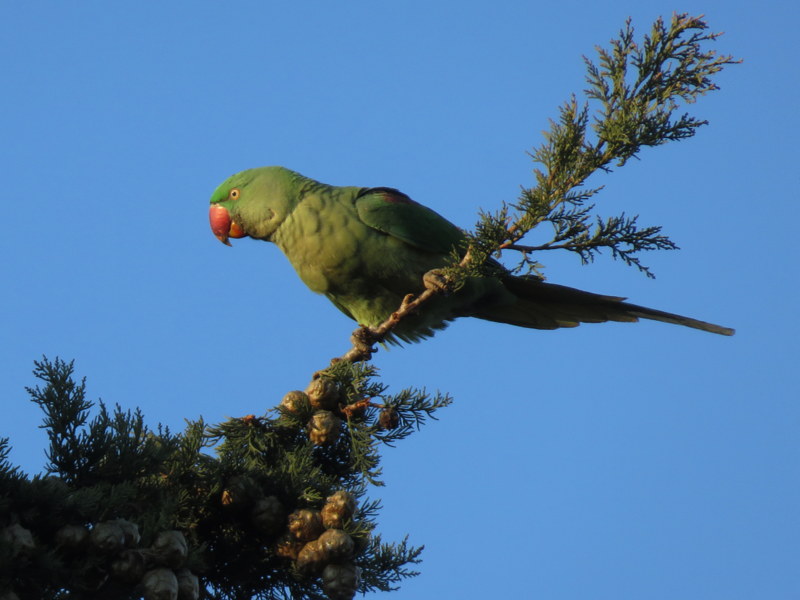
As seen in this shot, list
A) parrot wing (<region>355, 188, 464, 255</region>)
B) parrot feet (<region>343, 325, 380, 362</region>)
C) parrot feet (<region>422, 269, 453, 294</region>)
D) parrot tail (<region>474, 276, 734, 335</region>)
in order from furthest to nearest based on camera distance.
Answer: parrot tail (<region>474, 276, 734, 335</region>)
parrot wing (<region>355, 188, 464, 255</region>)
parrot feet (<region>343, 325, 380, 362</region>)
parrot feet (<region>422, 269, 453, 294</region>)

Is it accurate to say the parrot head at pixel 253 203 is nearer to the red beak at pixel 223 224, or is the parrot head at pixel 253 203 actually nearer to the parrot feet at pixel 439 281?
the red beak at pixel 223 224

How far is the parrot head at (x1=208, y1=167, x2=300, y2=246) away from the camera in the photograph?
5.01 metres

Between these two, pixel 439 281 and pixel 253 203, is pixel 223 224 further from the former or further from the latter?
pixel 439 281

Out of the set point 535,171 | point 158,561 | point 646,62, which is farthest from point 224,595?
point 646,62

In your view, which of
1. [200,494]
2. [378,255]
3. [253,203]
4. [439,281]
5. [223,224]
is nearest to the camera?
[200,494]

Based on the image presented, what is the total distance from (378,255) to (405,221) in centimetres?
25

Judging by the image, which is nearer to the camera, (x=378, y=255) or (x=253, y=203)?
(x=378, y=255)

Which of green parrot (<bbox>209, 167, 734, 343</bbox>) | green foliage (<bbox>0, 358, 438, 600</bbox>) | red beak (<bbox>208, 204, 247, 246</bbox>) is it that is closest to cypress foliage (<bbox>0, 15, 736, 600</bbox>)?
green foliage (<bbox>0, 358, 438, 600</bbox>)

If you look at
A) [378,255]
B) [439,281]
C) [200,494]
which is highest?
[378,255]

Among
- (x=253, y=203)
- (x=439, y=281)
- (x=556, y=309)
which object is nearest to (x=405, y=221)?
(x=253, y=203)

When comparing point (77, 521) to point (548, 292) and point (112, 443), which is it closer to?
point (112, 443)

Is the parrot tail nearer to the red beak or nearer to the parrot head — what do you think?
the parrot head

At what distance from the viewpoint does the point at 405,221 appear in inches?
183

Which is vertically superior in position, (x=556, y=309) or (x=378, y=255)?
(x=556, y=309)
